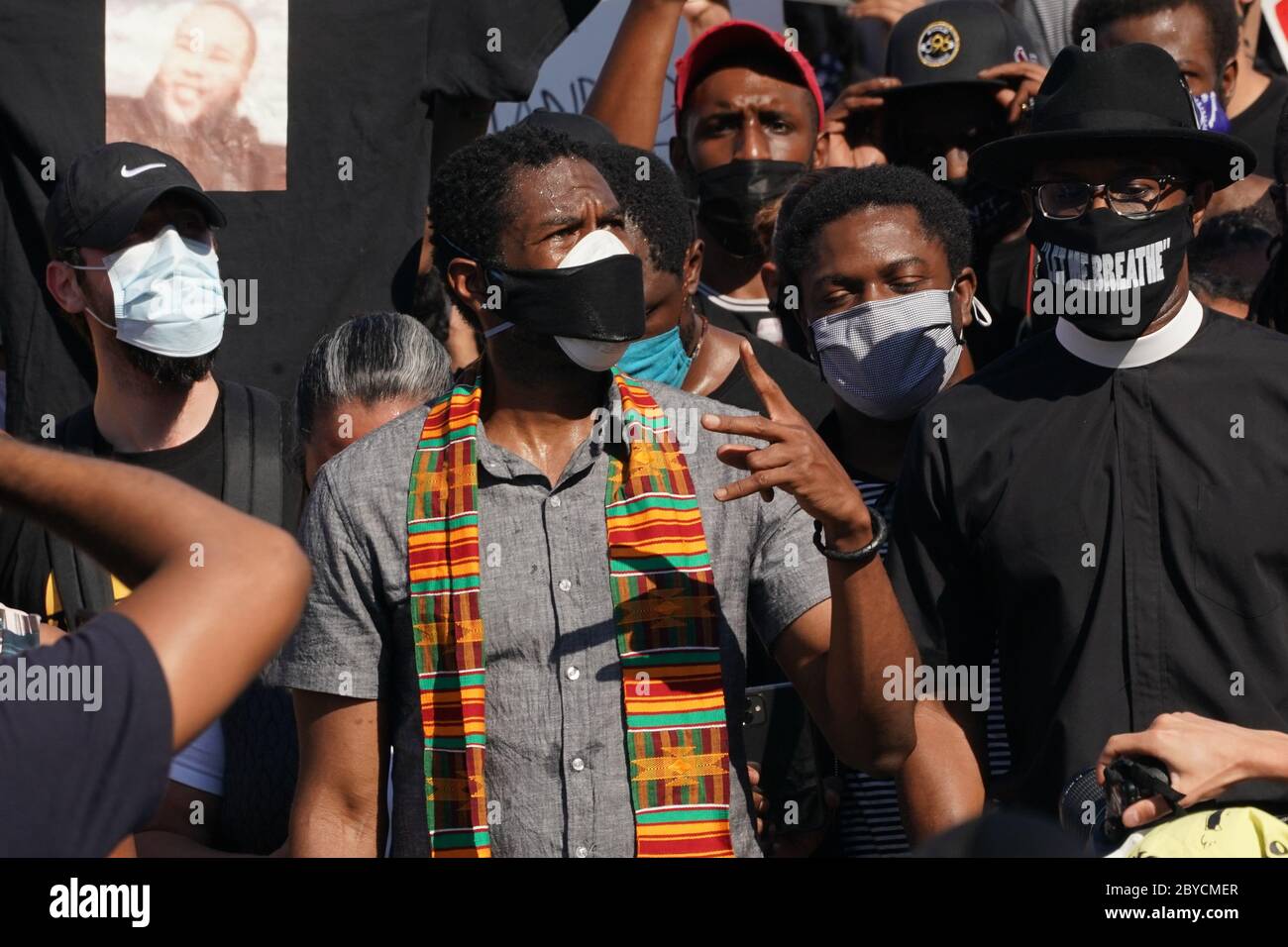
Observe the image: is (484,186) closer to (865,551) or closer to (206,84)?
(865,551)

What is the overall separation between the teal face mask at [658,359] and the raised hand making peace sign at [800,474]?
1.75m

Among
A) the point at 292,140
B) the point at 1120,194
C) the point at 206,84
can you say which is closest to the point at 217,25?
the point at 206,84

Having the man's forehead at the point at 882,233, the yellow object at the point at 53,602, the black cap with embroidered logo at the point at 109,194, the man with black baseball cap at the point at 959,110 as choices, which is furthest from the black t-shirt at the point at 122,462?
the man with black baseball cap at the point at 959,110

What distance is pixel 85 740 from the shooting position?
226cm

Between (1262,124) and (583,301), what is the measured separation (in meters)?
3.29

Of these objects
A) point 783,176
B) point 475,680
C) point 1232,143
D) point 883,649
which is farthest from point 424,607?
point 783,176

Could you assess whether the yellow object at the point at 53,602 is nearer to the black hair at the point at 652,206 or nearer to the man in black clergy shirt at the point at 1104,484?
the black hair at the point at 652,206

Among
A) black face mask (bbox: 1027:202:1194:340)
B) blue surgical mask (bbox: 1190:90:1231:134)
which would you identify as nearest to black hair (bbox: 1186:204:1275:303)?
blue surgical mask (bbox: 1190:90:1231:134)

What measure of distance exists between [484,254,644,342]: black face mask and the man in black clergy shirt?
0.70m

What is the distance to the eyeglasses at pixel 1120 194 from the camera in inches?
158

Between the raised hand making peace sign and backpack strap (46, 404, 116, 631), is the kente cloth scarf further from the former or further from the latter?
backpack strap (46, 404, 116, 631)

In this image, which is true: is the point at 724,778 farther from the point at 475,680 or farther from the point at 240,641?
the point at 240,641

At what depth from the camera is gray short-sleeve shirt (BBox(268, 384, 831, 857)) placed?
11.9 ft
